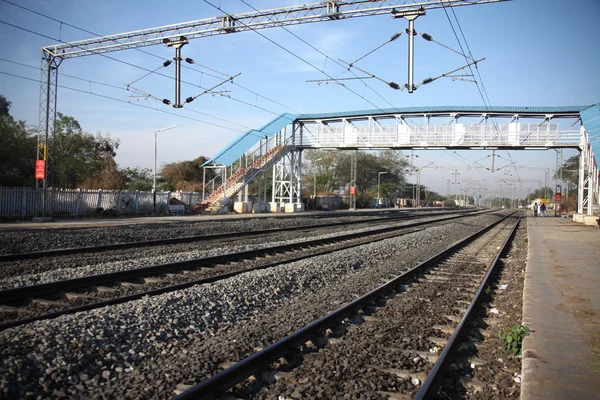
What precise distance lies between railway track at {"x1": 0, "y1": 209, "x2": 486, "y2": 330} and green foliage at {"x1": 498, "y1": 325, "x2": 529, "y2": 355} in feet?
17.1

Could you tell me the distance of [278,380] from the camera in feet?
14.3

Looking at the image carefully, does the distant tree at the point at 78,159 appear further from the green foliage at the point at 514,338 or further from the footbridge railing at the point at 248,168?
the green foliage at the point at 514,338

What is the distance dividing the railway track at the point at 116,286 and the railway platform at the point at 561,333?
18.0 ft

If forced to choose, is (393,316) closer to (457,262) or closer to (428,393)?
(428,393)

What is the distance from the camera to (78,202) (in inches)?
1165

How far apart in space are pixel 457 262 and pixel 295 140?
36.3 meters

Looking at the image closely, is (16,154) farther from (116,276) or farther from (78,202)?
(116,276)

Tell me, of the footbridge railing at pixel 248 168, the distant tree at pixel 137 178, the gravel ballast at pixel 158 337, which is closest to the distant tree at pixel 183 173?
the distant tree at pixel 137 178

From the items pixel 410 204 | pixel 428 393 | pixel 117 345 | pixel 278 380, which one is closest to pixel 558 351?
pixel 428 393

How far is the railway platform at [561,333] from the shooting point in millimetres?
4184

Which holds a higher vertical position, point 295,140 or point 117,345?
point 295,140

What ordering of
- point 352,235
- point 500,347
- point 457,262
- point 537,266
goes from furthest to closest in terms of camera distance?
point 352,235, point 457,262, point 537,266, point 500,347

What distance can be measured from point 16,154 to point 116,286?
3074cm

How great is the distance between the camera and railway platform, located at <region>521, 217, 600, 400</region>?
4.18m
